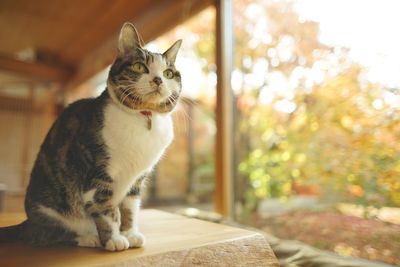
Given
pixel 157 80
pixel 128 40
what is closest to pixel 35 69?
pixel 128 40

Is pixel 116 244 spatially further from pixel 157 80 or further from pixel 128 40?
pixel 128 40

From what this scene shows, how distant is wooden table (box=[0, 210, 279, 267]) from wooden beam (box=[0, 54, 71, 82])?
1955 millimetres

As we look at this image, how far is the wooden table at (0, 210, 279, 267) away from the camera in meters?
0.74

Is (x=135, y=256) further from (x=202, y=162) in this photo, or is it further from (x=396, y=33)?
(x=202, y=162)

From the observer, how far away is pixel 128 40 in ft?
2.79

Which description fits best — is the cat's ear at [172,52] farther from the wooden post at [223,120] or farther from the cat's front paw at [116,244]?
the wooden post at [223,120]

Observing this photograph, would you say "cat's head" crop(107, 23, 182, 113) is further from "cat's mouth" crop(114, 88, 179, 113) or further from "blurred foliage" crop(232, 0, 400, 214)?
"blurred foliage" crop(232, 0, 400, 214)

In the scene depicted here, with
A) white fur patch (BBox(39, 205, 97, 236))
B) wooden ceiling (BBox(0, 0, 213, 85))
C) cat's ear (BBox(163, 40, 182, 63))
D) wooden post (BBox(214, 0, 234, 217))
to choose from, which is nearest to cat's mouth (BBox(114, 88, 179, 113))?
cat's ear (BBox(163, 40, 182, 63))

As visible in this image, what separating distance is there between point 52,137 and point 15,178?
1.41 metres

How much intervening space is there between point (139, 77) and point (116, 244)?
0.43 metres

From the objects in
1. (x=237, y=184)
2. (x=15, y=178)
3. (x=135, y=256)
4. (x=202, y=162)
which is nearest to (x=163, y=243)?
(x=135, y=256)

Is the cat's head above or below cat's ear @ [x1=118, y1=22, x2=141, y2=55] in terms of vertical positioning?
below

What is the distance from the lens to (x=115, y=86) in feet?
2.79

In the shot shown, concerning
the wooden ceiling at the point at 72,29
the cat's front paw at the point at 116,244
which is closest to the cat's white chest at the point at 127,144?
the cat's front paw at the point at 116,244
